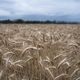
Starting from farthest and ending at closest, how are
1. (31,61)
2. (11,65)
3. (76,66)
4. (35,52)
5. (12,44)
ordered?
1. (12,44)
2. (35,52)
3. (31,61)
4. (76,66)
5. (11,65)

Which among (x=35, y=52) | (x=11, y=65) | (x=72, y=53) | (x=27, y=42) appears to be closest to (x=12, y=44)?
(x=27, y=42)

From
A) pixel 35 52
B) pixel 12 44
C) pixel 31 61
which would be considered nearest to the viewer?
pixel 31 61

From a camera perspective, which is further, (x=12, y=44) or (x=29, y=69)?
(x=12, y=44)

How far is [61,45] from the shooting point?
553 centimetres

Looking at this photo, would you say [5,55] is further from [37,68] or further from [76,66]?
[76,66]

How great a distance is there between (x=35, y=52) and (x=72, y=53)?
0.58 metres

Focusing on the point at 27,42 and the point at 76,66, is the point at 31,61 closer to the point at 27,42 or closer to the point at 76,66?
the point at 76,66

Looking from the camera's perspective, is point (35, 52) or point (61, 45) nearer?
point (35, 52)

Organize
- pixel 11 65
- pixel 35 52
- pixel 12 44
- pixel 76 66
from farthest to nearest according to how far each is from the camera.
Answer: pixel 12 44 → pixel 35 52 → pixel 76 66 → pixel 11 65

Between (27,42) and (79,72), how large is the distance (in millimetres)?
1747

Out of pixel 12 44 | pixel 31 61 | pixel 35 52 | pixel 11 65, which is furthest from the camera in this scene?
pixel 12 44

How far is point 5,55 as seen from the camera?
4.37m

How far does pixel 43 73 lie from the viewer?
3791 mm

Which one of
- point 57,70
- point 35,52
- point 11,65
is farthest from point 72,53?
point 11,65
